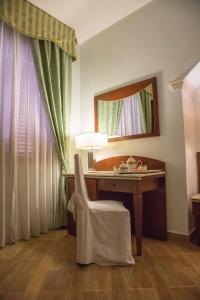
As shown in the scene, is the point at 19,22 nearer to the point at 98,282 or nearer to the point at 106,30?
the point at 106,30

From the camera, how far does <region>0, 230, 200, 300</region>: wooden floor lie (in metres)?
1.18

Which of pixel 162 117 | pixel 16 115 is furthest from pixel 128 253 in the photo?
pixel 16 115

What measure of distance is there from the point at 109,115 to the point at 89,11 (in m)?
1.41

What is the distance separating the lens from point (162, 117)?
2184mm

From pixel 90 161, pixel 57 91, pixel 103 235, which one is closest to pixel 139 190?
pixel 103 235

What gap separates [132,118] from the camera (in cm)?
241

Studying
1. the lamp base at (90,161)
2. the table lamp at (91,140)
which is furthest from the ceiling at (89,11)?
the lamp base at (90,161)

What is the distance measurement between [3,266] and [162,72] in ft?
8.00

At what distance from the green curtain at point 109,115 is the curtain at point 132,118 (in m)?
0.07

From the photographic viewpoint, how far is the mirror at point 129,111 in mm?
2248

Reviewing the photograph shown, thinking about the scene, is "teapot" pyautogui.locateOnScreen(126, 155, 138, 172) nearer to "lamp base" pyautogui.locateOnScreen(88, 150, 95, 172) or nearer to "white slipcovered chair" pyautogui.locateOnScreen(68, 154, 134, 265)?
"white slipcovered chair" pyautogui.locateOnScreen(68, 154, 134, 265)

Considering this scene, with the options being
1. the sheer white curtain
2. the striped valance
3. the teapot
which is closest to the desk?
the teapot

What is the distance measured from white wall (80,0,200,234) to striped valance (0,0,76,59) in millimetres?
540

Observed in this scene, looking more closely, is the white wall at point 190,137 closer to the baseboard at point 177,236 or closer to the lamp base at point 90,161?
the baseboard at point 177,236
